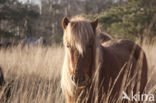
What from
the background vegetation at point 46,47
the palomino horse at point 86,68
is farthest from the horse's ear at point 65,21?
the background vegetation at point 46,47

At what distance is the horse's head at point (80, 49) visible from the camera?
1519mm

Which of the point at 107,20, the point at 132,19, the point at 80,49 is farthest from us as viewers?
the point at 107,20

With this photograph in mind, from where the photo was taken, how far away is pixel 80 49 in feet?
5.14

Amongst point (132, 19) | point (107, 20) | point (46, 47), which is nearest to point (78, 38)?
point (46, 47)

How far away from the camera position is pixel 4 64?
15.7 feet

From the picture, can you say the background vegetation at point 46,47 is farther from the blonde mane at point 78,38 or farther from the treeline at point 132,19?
the blonde mane at point 78,38

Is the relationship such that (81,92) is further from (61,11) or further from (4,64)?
(61,11)

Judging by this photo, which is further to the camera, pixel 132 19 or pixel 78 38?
pixel 132 19

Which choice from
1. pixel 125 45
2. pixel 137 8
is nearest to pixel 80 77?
pixel 125 45

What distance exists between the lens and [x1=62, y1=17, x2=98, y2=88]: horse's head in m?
1.52

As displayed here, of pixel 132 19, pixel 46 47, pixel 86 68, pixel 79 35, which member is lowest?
pixel 46 47

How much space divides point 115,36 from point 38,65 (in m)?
7.50

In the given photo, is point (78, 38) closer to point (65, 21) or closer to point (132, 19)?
point (65, 21)

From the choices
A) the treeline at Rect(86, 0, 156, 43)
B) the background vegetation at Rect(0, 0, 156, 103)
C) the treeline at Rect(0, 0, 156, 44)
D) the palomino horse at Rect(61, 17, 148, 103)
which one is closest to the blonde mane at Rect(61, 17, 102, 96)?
the palomino horse at Rect(61, 17, 148, 103)
